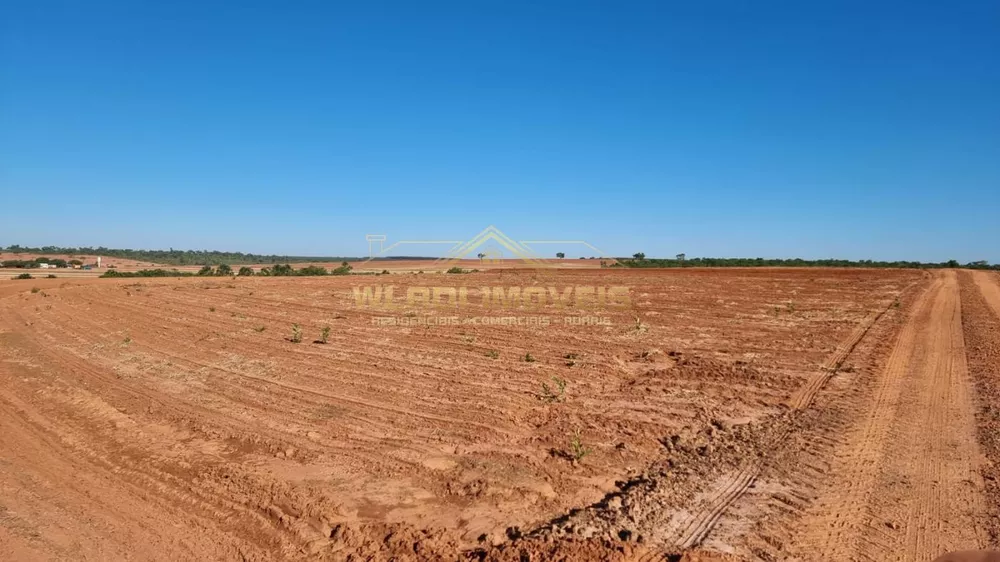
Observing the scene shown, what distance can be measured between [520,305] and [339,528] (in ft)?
54.1

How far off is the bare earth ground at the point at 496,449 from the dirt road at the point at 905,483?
2cm

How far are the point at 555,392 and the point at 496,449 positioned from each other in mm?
2260

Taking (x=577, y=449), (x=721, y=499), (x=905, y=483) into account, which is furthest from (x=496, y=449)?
(x=905, y=483)

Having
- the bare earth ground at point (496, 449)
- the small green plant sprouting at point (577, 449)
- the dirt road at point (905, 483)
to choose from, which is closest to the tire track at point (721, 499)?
the bare earth ground at point (496, 449)

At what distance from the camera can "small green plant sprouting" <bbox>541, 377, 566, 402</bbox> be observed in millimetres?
7117

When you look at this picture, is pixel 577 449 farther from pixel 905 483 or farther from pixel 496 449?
pixel 905 483

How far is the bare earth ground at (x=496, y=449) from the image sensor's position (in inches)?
146

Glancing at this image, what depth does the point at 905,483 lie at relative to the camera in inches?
176

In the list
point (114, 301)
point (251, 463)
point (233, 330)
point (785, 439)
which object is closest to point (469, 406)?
point (251, 463)

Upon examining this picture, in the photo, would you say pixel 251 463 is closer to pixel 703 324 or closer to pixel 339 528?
pixel 339 528

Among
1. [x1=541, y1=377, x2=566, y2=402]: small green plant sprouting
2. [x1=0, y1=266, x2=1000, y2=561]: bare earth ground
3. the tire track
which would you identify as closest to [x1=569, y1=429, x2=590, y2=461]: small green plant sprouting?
[x1=0, y1=266, x2=1000, y2=561]: bare earth ground

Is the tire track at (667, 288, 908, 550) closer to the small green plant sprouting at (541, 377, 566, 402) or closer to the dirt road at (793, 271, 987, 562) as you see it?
the dirt road at (793, 271, 987, 562)

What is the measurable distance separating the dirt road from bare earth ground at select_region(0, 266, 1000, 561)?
24 mm

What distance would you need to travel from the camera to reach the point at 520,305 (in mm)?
20172
